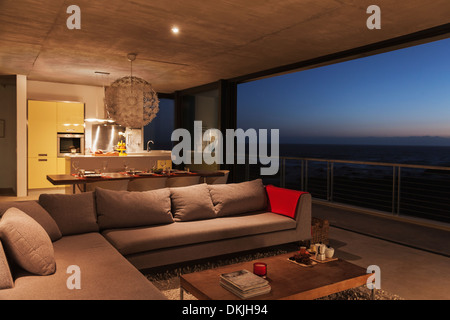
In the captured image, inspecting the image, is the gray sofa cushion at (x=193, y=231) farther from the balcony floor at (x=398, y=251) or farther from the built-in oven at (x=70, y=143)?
the built-in oven at (x=70, y=143)

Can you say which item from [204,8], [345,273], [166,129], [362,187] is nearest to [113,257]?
[345,273]

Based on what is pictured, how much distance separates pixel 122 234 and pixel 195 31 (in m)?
2.66

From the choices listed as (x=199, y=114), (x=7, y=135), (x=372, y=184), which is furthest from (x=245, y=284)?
(x=7, y=135)

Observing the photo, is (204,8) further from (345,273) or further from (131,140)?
(131,140)

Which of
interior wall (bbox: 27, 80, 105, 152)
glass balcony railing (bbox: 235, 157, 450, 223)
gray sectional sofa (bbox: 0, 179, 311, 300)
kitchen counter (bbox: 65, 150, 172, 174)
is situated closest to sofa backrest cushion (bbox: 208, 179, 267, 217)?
gray sectional sofa (bbox: 0, 179, 311, 300)

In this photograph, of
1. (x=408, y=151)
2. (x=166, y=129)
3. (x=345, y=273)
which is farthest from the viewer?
(x=408, y=151)

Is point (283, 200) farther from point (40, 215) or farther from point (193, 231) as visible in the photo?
point (40, 215)

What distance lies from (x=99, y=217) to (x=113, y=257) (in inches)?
34.7

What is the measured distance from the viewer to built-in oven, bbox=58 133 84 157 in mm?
8031

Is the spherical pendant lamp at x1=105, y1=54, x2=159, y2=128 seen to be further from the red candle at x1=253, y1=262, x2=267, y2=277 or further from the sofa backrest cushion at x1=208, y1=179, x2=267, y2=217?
the red candle at x1=253, y1=262, x2=267, y2=277

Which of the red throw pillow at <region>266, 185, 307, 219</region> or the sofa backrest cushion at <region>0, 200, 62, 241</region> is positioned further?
the red throw pillow at <region>266, 185, 307, 219</region>

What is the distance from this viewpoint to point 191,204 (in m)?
3.67

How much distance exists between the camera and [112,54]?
5.48m
